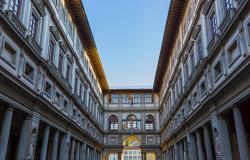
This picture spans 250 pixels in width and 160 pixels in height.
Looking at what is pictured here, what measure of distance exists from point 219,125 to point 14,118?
16134 millimetres

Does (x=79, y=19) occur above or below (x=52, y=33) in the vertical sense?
above

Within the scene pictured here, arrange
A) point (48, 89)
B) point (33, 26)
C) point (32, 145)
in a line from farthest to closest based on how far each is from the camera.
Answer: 1. point (48, 89)
2. point (33, 26)
3. point (32, 145)

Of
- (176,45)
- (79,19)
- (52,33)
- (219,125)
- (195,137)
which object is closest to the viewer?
(219,125)

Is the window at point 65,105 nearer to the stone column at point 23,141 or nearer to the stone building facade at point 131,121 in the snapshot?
the stone column at point 23,141

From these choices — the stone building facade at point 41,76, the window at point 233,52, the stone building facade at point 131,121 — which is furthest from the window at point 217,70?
the stone building facade at point 131,121

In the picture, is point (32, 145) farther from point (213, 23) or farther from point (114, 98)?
point (114, 98)

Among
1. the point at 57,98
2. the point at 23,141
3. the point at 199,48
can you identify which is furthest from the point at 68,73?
the point at 199,48

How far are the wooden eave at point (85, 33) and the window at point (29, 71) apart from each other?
43.3 ft

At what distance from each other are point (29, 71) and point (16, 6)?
4.88 meters

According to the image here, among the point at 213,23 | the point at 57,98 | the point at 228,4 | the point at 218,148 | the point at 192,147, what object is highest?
the point at 213,23

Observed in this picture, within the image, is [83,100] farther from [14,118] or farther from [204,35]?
[204,35]

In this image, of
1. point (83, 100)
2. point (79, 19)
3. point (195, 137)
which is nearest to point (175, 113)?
point (195, 137)

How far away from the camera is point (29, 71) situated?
21.0 meters

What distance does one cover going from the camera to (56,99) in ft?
88.1
